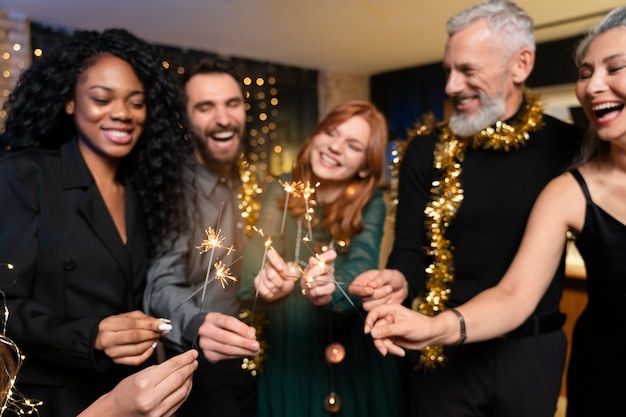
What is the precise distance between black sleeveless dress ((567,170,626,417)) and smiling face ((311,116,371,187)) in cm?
57

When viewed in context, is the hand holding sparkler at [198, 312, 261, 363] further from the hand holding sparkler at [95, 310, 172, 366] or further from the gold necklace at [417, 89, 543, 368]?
the gold necklace at [417, 89, 543, 368]

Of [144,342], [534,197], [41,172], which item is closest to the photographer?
[144,342]

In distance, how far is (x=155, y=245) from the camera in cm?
129

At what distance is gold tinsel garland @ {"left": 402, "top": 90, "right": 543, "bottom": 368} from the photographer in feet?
4.89

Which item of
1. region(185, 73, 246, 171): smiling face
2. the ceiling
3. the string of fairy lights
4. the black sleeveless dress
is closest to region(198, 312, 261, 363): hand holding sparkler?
the string of fairy lights

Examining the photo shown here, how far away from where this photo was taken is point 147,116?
1315 millimetres

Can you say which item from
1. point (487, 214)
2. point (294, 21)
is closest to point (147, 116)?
point (487, 214)

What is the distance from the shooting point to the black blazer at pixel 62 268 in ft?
3.30

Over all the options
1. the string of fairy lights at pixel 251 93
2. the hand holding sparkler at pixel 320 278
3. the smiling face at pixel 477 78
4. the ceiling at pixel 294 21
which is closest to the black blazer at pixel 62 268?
the string of fairy lights at pixel 251 93

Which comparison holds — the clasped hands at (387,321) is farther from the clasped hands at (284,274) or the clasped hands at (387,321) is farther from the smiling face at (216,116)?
the smiling face at (216,116)

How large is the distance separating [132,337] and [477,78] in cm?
118

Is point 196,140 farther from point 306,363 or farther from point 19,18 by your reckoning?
point 19,18

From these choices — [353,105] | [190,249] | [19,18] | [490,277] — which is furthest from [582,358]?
[19,18]

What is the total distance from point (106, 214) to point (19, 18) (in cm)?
408
